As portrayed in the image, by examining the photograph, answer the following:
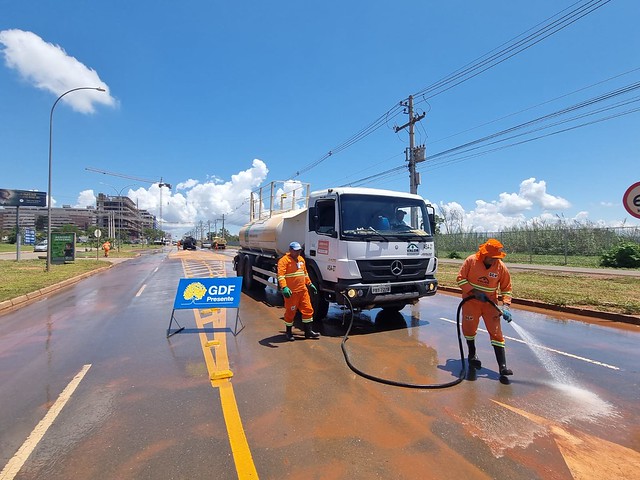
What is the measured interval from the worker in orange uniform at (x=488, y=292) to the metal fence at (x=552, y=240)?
20439mm

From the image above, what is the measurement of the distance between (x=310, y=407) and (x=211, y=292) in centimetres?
400

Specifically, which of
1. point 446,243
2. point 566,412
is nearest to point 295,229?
point 566,412

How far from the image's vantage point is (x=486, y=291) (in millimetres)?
4930

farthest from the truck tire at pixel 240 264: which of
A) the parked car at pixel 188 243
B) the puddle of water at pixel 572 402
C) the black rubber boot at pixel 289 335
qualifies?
the parked car at pixel 188 243

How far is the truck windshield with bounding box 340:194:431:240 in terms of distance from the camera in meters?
6.99

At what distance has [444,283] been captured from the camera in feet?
46.4

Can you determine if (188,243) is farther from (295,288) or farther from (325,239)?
(295,288)

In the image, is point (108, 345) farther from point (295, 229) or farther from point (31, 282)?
point (31, 282)

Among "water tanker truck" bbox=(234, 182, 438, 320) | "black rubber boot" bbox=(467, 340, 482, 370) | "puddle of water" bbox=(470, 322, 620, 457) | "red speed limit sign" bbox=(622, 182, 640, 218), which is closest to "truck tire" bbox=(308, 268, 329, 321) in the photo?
"water tanker truck" bbox=(234, 182, 438, 320)

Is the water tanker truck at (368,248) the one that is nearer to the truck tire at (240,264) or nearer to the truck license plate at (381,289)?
the truck license plate at (381,289)

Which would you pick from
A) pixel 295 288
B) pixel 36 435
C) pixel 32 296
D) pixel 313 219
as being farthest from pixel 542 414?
pixel 32 296

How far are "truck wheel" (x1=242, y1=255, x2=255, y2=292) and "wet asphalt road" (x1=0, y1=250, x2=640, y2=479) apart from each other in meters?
5.19

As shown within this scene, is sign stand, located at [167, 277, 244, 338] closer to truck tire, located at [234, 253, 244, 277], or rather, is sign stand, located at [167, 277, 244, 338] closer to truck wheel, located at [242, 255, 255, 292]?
truck wheel, located at [242, 255, 255, 292]

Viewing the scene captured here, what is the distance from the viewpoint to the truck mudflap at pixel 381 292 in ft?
21.8
